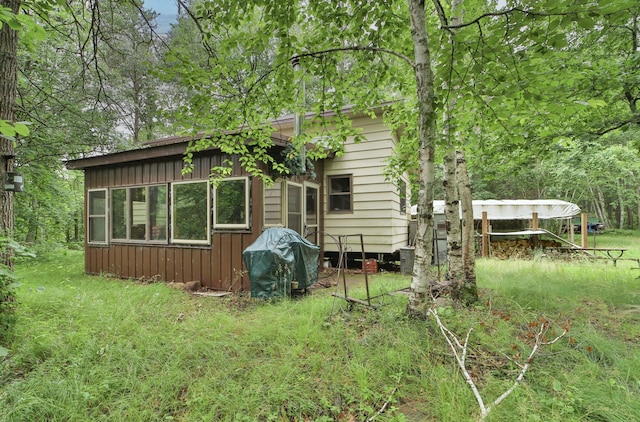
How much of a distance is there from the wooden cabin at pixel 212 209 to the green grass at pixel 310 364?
6.61 feet

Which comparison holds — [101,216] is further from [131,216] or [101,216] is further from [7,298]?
[7,298]

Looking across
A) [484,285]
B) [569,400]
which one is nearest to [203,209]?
[484,285]

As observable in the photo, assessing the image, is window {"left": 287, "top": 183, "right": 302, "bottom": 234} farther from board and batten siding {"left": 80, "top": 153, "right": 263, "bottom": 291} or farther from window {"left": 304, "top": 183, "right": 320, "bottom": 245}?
board and batten siding {"left": 80, "top": 153, "right": 263, "bottom": 291}

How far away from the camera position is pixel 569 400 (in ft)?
5.78

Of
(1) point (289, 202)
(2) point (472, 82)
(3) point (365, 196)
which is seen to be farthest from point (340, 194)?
(2) point (472, 82)

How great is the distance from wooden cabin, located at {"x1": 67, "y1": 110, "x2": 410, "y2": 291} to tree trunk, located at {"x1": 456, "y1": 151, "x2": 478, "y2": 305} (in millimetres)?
A: 2319

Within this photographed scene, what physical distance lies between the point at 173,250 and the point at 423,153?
209 inches

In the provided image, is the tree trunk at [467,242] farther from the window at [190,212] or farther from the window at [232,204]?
the window at [190,212]

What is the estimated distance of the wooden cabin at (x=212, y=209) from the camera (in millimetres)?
5531

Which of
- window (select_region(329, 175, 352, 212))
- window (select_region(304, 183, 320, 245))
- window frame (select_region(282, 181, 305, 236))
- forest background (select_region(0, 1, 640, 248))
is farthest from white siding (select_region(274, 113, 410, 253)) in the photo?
forest background (select_region(0, 1, 640, 248))

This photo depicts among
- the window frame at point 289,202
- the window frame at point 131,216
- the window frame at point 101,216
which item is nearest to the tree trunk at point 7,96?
the window frame at point 131,216

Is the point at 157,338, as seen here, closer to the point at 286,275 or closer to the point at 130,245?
the point at 286,275

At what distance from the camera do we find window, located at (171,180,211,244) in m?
5.80

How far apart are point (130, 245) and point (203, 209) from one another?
2.30 metres
